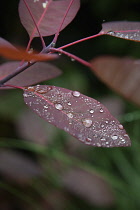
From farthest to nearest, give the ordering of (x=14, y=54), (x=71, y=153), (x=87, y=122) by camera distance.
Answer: (x=71, y=153), (x=87, y=122), (x=14, y=54)

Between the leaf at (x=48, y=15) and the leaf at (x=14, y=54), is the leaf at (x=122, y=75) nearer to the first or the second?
the leaf at (x=14, y=54)

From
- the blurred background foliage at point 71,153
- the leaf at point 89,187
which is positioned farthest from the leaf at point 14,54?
the leaf at point 89,187

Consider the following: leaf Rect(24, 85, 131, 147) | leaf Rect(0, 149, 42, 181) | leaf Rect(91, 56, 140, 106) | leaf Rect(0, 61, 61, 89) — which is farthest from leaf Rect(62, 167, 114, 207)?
leaf Rect(91, 56, 140, 106)

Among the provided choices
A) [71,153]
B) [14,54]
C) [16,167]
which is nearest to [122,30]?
[14,54]

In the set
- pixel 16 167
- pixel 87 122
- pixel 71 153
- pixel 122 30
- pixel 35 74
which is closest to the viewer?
pixel 87 122

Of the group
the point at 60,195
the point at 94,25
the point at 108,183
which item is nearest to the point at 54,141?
the point at 60,195

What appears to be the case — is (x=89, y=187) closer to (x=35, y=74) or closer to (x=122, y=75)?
(x=35, y=74)
